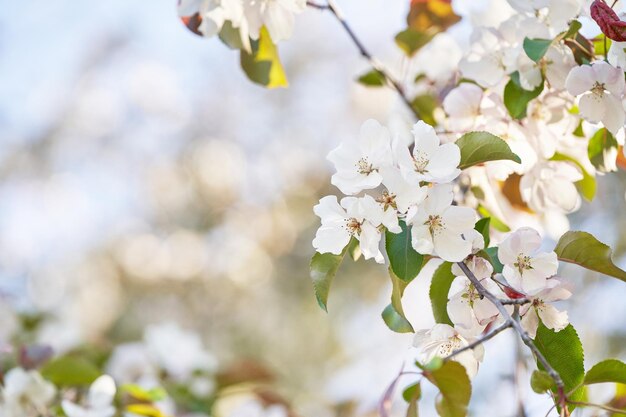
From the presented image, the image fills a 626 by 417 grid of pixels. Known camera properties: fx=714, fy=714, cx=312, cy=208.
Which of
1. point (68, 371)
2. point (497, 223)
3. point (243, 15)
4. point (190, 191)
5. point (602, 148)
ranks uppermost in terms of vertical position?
point (243, 15)

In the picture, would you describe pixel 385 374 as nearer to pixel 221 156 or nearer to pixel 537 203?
pixel 537 203

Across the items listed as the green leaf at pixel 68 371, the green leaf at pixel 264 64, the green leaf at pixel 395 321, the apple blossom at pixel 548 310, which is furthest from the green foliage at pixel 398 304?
the green leaf at pixel 68 371

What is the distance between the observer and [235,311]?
15.3 ft

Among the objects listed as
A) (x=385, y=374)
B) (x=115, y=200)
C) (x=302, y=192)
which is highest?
(x=385, y=374)

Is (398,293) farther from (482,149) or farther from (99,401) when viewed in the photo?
(99,401)

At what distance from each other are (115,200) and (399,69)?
4313 mm

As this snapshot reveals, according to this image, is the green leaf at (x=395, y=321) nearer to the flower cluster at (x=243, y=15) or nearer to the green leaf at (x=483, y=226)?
the green leaf at (x=483, y=226)

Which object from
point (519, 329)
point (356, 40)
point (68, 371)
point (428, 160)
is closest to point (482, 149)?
point (428, 160)

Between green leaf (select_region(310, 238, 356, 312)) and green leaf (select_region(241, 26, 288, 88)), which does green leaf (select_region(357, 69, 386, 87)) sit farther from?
green leaf (select_region(310, 238, 356, 312))

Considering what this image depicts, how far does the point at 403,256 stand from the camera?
588 mm

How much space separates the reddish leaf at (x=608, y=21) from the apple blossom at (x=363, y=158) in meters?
0.20

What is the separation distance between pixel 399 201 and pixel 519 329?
0.45 ft

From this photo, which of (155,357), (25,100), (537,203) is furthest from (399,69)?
(25,100)

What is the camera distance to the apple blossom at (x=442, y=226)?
583 millimetres
